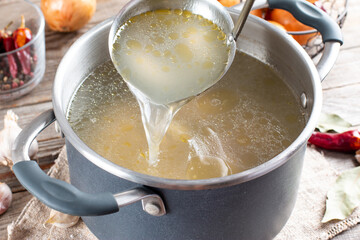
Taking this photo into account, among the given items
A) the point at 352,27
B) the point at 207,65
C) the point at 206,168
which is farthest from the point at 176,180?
the point at 352,27

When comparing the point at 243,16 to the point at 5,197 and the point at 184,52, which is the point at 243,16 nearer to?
the point at 184,52

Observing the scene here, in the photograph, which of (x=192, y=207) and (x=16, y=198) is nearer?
(x=192, y=207)

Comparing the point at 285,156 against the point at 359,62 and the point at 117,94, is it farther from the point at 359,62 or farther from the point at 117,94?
the point at 359,62

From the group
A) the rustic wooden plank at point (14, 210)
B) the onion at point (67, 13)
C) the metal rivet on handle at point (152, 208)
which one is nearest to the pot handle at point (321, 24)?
the metal rivet on handle at point (152, 208)

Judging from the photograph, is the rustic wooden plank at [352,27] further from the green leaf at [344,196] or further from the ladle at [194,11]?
the ladle at [194,11]

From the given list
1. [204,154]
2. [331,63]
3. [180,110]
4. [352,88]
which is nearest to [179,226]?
[204,154]

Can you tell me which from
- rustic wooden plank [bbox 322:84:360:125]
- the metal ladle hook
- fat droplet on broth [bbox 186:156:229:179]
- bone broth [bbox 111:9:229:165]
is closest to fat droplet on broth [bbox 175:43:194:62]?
Answer: bone broth [bbox 111:9:229:165]

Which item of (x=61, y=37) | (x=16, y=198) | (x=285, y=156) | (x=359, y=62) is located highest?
(x=285, y=156)
